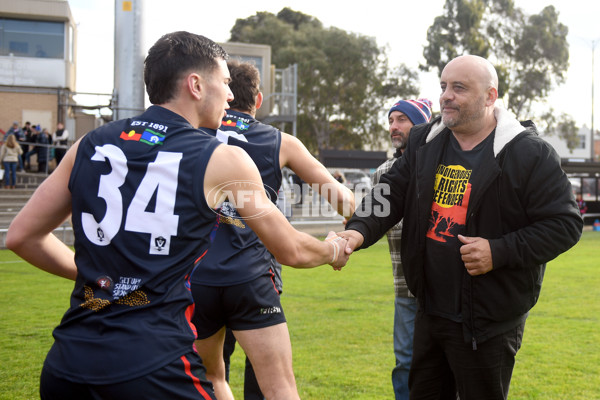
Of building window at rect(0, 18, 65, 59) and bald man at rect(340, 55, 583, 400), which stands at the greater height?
building window at rect(0, 18, 65, 59)

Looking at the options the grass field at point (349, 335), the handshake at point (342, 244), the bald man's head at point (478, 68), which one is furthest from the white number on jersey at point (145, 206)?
the grass field at point (349, 335)

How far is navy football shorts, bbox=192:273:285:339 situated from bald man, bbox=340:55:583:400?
0.59m

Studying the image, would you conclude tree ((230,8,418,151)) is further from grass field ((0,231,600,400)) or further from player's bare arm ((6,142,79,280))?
player's bare arm ((6,142,79,280))

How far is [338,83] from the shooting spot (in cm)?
5219

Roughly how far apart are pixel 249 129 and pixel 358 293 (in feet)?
23.3

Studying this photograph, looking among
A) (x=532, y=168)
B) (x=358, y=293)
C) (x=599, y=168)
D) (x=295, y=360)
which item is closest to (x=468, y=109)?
(x=532, y=168)

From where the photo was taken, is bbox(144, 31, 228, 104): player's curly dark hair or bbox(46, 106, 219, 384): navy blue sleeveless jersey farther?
bbox(144, 31, 228, 104): player's curly dark hair

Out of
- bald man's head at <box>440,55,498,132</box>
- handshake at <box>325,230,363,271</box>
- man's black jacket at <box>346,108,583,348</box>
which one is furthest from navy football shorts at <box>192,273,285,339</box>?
bald man's head at <box>440,55,498,132</box>

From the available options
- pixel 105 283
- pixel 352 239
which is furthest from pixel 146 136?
pixel 352 239

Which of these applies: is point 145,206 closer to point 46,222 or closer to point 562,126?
point 46,222

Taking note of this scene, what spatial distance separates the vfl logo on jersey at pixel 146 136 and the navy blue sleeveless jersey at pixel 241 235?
4.20 ft

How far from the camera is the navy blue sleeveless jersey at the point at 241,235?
354 centimetres

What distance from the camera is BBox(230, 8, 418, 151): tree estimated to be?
51062mm

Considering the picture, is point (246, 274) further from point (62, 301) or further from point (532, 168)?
point (62, 301)
